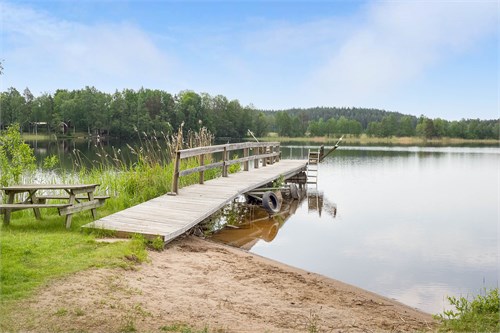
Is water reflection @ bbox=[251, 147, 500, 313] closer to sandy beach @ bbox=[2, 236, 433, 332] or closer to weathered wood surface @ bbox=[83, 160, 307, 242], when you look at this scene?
sandy beach @ bbox=[2, 236, 433, 332]

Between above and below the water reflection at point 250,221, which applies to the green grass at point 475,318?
above

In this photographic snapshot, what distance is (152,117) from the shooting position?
262ft

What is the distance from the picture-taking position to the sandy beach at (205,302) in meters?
3.77

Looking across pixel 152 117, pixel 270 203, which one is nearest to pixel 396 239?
pixel 270 203

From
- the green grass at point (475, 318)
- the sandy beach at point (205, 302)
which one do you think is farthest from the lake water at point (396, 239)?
the sandy beach at point (205, 302)

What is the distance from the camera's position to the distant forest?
7425 centimetres

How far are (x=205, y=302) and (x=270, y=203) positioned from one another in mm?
7338

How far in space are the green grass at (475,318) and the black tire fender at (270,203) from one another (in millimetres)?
6920

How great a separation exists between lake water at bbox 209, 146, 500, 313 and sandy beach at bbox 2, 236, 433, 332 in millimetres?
1209

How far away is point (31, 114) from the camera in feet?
248

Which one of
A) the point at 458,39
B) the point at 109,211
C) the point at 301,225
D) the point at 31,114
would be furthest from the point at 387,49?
the point at 31,114

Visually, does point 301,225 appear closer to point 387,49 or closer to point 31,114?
point 387,49

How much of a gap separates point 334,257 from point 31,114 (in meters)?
77.8

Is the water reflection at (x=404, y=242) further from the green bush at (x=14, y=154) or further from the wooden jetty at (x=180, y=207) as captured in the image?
the green bush at (x=14, y=154)
